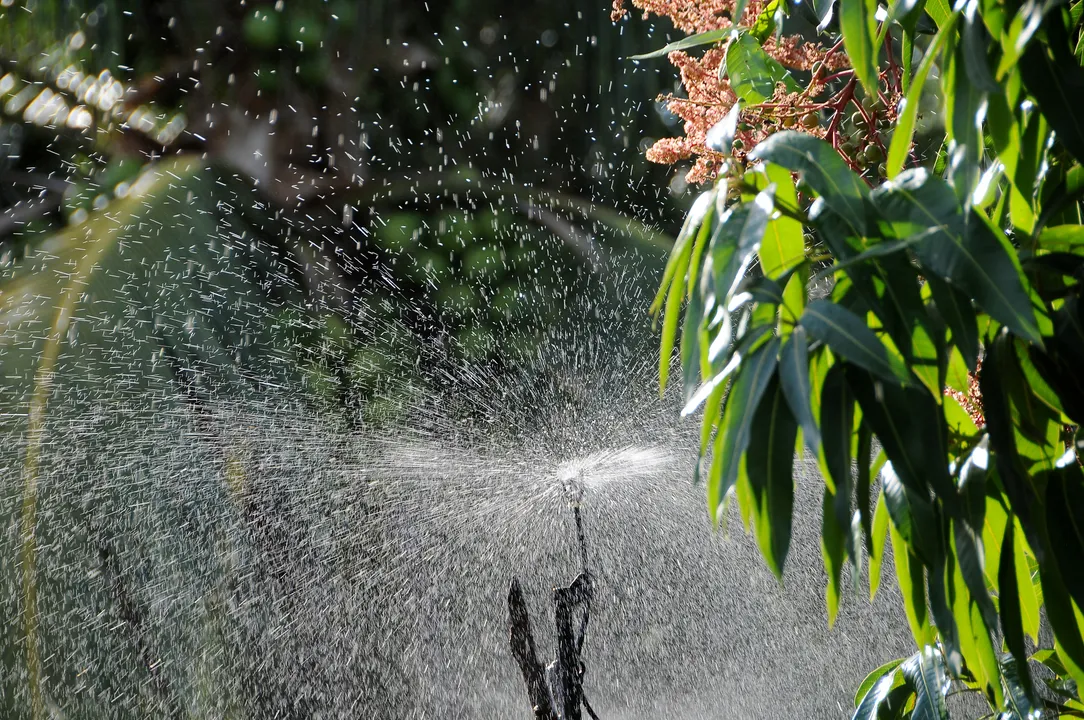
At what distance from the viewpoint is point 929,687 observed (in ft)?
2.39

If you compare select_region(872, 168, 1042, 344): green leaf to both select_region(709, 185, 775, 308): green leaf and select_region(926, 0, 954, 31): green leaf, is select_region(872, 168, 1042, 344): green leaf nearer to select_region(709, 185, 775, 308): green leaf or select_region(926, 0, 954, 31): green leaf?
select_region(709, 185, 775, 308): green leaf

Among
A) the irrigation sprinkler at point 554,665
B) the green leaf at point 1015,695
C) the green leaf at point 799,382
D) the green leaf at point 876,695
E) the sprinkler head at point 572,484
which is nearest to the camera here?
the green leaf at point 799,382

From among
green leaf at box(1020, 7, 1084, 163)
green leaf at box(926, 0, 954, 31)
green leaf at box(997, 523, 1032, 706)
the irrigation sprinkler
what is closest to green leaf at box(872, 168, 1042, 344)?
green leaf at box(1020, 7, 1084, 163)

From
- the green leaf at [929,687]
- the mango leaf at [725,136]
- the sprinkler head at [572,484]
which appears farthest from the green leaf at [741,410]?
the sprinkler head at [572,484]

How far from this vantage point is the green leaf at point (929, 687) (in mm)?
721

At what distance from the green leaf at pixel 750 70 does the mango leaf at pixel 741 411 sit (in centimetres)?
42

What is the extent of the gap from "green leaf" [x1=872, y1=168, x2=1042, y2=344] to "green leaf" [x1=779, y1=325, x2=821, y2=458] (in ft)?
0.24

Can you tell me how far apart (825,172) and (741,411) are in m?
0.13

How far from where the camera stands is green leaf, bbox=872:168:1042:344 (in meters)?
0.43

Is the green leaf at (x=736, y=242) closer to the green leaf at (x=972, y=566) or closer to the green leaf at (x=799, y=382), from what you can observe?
the green leaf at (x=799, y=382)

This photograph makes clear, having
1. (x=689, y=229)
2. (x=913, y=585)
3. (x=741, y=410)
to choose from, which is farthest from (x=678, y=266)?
A: (x=913, y=585)

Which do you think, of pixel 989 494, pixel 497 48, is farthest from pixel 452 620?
pixel 989 494

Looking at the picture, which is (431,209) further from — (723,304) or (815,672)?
(723,304)

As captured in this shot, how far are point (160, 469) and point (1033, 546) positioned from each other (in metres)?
2.09
